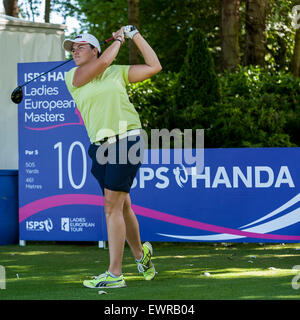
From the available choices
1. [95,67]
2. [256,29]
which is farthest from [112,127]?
[256,29]

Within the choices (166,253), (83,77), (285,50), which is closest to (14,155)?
(166,253)

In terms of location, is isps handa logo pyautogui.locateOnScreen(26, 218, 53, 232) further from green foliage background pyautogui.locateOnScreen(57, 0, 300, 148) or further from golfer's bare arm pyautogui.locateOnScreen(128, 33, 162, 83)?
golfer's bare arm pyautogui.locateOnScreen(128, 33, 162, 83)

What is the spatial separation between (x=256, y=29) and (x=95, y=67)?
10821 millimetres

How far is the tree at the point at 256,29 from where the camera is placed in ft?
52.7

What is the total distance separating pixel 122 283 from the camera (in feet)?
19.3

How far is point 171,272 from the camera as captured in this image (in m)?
6.83

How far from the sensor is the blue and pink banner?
839 centimetres

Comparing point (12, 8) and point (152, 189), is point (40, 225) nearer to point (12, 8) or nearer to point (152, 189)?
point (152, 189)

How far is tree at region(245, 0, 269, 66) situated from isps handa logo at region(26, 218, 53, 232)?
8214 millimetres

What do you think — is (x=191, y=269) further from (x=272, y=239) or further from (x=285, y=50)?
(x=285, y=50)

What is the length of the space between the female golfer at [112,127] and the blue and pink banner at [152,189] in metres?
2.70

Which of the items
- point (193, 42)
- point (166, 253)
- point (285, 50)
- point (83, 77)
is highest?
point (285, 50)

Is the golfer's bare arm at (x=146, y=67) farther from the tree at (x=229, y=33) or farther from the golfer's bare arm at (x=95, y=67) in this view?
the tree at (x=229, y=33)

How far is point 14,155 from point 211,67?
3.26 meters
